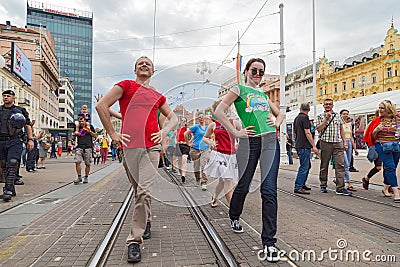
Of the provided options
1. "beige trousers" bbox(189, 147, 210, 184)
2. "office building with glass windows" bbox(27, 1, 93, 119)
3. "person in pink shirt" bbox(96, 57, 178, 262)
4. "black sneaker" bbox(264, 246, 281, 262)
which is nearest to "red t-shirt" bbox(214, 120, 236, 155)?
"beige trousers" bbox(189, 147, 210, 184)

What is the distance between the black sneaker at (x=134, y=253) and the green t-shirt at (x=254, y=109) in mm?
1689

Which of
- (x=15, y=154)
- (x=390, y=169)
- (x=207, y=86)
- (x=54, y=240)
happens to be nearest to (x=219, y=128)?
(x=207, y=86)

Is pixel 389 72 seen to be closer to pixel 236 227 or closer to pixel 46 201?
pixel 236 227

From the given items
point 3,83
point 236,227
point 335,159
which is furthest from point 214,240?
point 3,83

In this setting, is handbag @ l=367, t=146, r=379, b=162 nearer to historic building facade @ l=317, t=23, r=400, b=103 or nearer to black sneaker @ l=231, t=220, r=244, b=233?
black sneaker @ l=231, t=220, r=244, b=233

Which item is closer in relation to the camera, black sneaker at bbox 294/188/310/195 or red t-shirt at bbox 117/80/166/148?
red t-shirt at bbox 117/80/166/148

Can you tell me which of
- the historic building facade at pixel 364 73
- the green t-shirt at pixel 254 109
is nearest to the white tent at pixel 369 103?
the green t-shirt at pixel 254 109

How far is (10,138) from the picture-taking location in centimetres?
615

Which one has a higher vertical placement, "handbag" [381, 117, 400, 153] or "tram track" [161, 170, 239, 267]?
"handbag" [381, 117, 400, 153]

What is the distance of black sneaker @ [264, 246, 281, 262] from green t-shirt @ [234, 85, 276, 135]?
3.82ft

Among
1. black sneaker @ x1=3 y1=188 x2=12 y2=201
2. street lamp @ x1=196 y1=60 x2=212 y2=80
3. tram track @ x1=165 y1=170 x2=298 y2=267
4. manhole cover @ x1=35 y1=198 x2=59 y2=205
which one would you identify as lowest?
manhole cover @ x1=35 y1=198 x2=59 y2=205

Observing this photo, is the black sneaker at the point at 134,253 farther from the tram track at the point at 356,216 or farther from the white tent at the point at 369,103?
the white tent at the point at 369,103

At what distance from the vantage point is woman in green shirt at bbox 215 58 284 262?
3.28m

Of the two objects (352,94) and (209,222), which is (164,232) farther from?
(352,94)
